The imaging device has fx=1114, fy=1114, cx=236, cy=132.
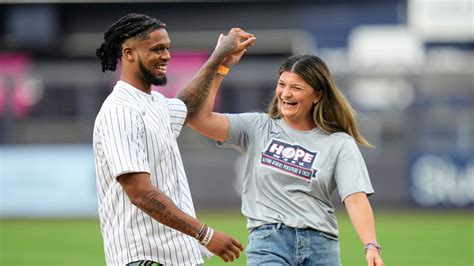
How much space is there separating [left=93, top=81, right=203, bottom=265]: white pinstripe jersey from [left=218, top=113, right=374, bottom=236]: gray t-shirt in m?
0.60

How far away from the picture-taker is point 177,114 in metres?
6.32

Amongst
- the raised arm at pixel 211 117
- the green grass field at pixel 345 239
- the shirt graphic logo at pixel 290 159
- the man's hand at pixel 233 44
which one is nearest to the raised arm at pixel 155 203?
the shirt graphic logo at pixel 290 159

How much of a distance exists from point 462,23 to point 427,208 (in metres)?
10.3

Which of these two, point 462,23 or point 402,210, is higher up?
point 462,23

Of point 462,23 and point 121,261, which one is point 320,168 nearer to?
point 121,261

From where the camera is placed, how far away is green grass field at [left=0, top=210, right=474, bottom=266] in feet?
47.5

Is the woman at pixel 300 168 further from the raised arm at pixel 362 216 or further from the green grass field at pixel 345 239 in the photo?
the green grass field at pixel 345 239

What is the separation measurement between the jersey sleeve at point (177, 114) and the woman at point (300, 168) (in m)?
0.27

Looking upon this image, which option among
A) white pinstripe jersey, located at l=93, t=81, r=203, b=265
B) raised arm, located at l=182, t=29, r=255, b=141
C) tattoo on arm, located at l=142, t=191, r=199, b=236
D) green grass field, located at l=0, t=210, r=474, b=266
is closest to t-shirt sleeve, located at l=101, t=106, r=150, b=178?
white pinstripe jersey, located at l=93, t=81, r=203, b=265

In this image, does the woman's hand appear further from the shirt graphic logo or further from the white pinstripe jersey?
the white pinstripe jersey

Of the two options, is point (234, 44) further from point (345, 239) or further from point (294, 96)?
point (345, 239)

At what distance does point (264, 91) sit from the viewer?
77.3 feet

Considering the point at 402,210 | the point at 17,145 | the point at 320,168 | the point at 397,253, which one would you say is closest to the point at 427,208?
the point at 402,210

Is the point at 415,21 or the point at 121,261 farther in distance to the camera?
the point at 415,21
